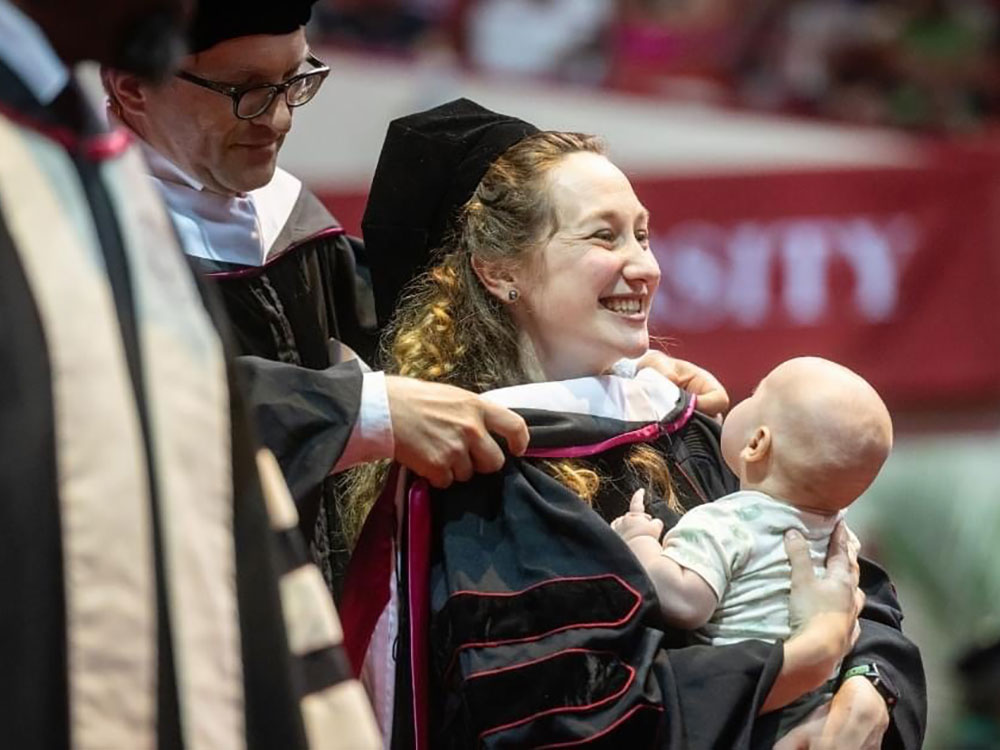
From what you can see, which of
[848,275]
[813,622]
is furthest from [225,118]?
[848,275]

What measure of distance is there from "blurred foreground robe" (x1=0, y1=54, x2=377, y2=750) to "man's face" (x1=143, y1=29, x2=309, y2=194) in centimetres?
99

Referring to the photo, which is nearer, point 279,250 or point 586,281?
point 586,281

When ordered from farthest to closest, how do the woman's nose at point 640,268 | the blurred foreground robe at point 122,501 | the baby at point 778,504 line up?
the woman's nose at point 640,268 < the baby at point 778,504 < the blurred foreground robe at point 122,501

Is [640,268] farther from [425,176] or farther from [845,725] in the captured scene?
[845,725]

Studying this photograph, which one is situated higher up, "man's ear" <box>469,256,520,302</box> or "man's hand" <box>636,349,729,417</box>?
"man's ear" <box>469,256,520,302</box>

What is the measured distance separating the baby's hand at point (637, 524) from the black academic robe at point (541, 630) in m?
0.05

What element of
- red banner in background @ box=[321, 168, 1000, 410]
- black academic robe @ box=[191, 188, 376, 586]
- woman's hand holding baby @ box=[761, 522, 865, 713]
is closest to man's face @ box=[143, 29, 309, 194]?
black academic robe @ box=[191, 188, 376, 586]

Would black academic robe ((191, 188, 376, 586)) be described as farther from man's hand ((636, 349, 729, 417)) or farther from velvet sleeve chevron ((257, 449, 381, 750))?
velvet sleeve chevron ((257, 449, 381, 750))

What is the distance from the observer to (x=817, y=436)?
2.29m

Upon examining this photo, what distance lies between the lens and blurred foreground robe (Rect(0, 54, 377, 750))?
1412mm

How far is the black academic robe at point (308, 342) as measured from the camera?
221cm

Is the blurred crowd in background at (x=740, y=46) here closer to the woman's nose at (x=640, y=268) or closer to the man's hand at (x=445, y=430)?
the woman's nose at (x=640, y=268)

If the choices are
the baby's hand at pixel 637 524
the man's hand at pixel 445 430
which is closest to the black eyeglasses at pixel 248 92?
the man's hand at pixel 445 430

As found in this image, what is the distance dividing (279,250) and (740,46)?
527 cm
